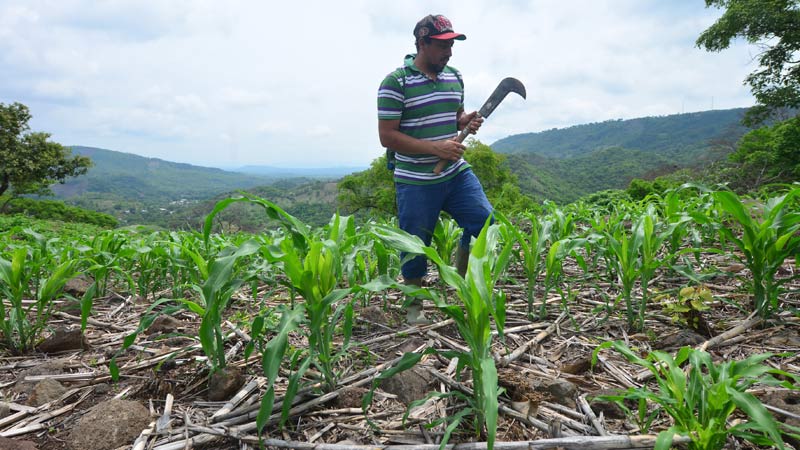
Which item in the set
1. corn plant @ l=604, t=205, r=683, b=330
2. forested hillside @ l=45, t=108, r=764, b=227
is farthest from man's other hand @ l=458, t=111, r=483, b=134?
forested hillside @ l=45, t=108, r=764, b=227

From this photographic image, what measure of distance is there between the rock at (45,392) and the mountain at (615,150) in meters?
15.7

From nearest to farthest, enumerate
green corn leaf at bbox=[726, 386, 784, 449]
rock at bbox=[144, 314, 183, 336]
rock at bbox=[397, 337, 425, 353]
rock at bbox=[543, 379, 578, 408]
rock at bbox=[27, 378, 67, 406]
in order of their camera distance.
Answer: green corn leaf at bbox=[726, 386, 784, 449]
rock at bbox=[543, 379, 578, 408]
rock at bbox=[27, 378, 67, 406]
rock at bbox=[397, 337, 425, 353]
rock at bbox=[144, 314, 183, 336]

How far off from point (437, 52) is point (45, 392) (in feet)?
7.74

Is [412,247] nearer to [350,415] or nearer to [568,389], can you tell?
[350,415]

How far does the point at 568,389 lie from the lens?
4.56ft

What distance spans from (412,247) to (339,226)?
17.4 inches

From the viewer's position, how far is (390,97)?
220 centimetres

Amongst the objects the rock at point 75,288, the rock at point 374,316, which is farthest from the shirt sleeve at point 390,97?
the rock at point 75,288

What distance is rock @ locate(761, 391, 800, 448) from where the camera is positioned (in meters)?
1.15

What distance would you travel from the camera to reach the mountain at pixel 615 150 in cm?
5544

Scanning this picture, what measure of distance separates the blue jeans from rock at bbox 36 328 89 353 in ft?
5.63

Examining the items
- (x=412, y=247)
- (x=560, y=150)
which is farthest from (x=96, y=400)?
(x=560, y=150)

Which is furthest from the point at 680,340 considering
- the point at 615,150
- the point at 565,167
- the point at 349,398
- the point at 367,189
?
the point at 615,150

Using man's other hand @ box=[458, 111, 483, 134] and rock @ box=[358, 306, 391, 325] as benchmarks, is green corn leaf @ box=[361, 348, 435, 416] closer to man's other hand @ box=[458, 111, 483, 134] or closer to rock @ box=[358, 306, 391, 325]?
rock @ box=[358, 306, 391, 325]
